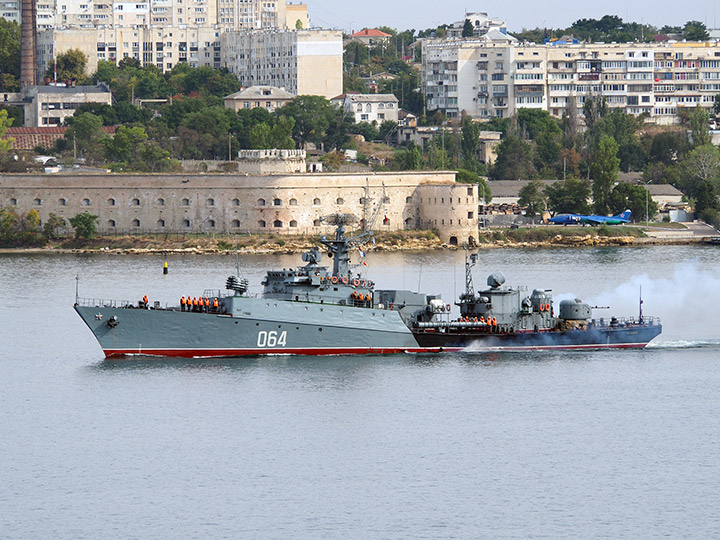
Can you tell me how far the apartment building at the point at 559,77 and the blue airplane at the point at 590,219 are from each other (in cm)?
3850

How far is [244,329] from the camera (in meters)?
53.0

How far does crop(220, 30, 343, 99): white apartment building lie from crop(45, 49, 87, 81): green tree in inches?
740

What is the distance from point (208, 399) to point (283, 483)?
9108mm

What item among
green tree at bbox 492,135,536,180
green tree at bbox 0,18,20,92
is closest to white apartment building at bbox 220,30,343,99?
green tree at bbox 0,18,20,92

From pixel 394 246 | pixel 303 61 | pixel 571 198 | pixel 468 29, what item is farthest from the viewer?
pixel 468 29

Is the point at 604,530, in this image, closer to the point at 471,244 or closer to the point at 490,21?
the point at 471,244

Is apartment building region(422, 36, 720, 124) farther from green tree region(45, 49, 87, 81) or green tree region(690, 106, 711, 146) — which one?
green tree region(45, 49, 87, 81)

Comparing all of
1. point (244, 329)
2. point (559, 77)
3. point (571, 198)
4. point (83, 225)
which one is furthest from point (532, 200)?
point (244, 329)

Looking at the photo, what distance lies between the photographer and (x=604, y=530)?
35906 millimetres

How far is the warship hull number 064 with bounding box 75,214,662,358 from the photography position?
174ft

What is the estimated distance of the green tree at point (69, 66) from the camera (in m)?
167

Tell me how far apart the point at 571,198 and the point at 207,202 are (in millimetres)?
27005

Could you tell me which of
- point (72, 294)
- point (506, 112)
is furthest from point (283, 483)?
point (506, 112)

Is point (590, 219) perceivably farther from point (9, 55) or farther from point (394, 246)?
point (9, 55)
